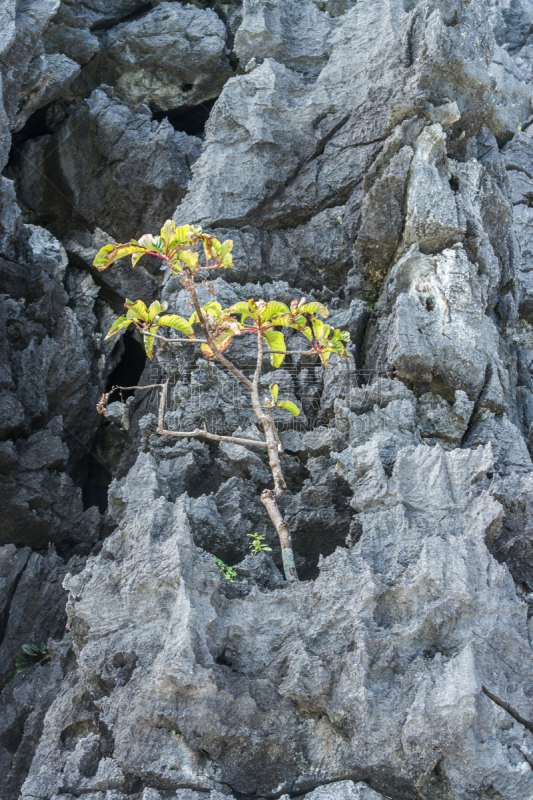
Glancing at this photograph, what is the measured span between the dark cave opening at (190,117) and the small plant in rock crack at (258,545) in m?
11.8

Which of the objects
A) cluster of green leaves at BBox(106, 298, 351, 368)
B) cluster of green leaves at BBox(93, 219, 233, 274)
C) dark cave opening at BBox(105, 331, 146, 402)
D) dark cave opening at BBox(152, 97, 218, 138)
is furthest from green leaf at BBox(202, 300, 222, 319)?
dark cave opening at BBox(152, 97, 218, 138)

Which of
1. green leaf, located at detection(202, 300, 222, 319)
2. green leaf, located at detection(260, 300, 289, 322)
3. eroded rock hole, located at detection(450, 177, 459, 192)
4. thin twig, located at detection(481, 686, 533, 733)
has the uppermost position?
eroded rock hole, located at detection(450, 177, 459, 192)

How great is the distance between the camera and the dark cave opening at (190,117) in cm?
1822

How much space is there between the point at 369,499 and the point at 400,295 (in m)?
3.51

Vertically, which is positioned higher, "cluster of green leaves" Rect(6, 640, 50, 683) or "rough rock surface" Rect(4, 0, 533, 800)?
"rough rock surface" Rect(4, 0, 533, 800)

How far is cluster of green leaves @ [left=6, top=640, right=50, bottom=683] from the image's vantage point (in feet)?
36.2

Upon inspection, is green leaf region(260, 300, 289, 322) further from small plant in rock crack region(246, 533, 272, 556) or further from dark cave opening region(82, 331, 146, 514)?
dark cave opening region(82, 331, 146, 514)

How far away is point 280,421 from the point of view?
1166cm

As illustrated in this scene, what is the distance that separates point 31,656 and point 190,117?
43.3 feet

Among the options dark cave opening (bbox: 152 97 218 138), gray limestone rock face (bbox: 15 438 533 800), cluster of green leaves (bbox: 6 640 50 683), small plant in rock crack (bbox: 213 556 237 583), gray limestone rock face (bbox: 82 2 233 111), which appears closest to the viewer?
gray limestone rock face (bbox: 15 438 533 800)

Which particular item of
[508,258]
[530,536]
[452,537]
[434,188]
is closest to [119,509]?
[452,537]

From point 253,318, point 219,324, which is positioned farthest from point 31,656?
point 253,318

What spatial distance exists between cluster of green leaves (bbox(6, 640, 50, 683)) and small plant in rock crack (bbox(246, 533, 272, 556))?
3780 mm

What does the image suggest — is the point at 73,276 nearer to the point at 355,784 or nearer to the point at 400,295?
the point at 400,295
